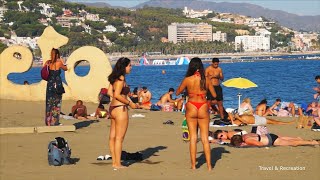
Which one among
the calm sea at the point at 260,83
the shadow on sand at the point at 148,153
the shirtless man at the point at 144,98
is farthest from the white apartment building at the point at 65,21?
the shadow on sand at the point at 148,153

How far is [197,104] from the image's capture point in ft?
25.2

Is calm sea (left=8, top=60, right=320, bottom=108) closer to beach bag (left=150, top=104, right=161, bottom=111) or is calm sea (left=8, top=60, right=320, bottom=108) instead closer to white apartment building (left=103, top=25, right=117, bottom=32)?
beach bag (left=150, top=104, right=161, bottom=111)

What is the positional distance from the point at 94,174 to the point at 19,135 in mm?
3557

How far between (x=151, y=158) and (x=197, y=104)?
1.35 meters

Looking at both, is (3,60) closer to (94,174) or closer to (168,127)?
(168,127)

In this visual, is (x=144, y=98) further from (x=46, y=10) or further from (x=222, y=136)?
(x=46, y=10)

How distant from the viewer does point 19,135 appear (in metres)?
10.7

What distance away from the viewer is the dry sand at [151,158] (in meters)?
7.45

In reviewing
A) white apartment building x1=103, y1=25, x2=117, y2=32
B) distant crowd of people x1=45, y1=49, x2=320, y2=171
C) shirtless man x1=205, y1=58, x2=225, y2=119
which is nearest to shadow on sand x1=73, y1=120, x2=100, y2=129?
distant crowd of people x1=45, y1=49, x2=320, y2=171

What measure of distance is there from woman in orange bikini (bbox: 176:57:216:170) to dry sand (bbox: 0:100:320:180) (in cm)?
35

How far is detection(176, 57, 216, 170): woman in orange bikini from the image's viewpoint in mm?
7672

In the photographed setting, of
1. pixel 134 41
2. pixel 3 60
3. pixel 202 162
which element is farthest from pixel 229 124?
pixel 134 41

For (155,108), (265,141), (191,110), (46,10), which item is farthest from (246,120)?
(46,10)

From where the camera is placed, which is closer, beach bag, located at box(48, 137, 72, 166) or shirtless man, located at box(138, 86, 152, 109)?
beach bag, located at box(48, 137, 72, 166)
